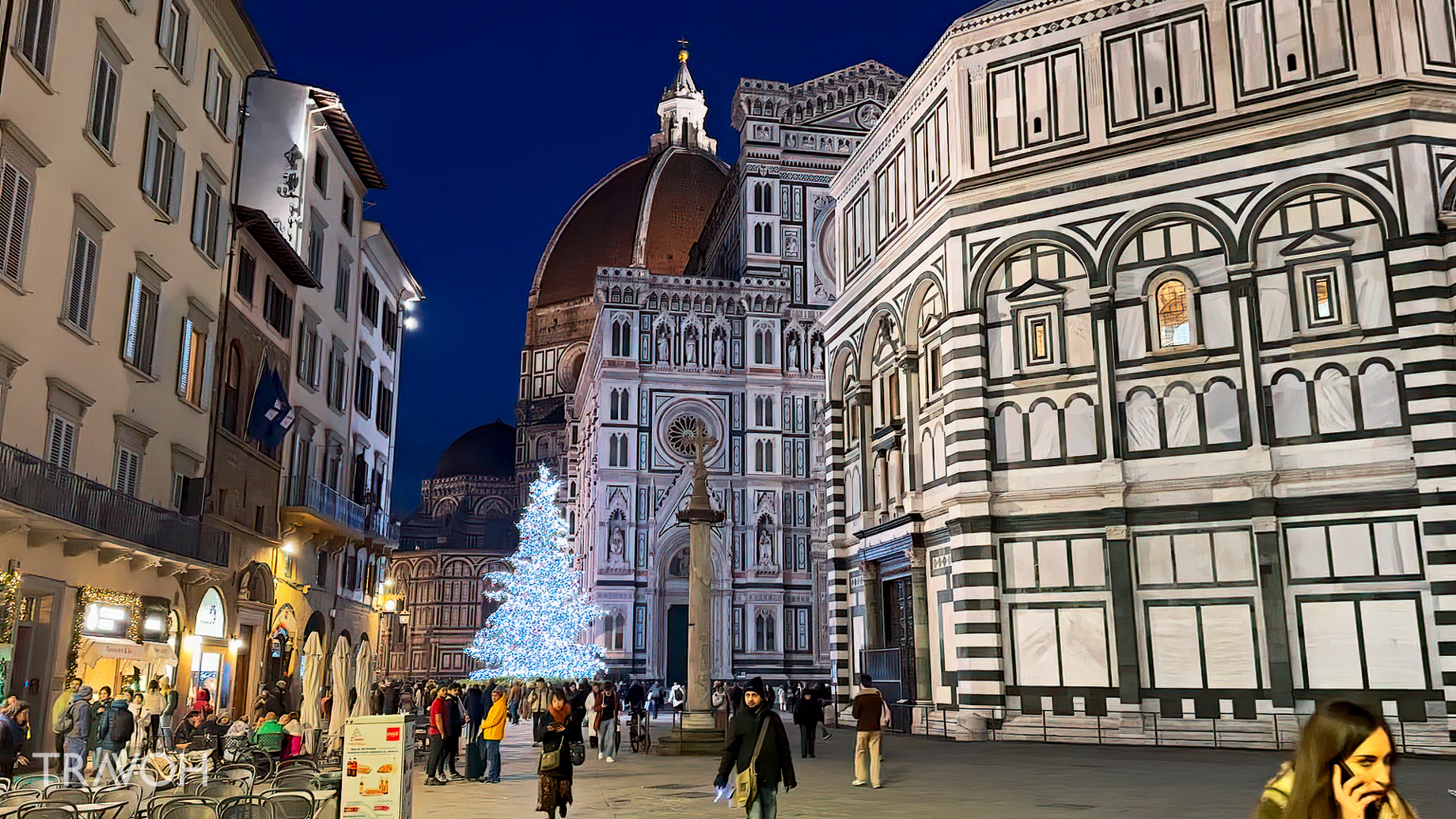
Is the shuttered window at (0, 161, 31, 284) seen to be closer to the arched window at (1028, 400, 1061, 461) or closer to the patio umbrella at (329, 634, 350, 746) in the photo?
the patio umbrella at (329, 634, 350, 746)

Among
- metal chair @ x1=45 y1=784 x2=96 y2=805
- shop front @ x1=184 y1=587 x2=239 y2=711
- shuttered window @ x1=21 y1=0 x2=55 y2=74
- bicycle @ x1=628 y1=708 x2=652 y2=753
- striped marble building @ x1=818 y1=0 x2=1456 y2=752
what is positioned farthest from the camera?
bicycle @ x1=628 y1=708 x2=652 y2=753

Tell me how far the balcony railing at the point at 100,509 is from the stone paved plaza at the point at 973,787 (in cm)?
673

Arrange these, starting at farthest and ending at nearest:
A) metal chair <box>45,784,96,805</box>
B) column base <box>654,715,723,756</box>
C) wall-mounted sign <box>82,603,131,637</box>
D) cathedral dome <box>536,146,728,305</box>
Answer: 1. cathedral dome <box>536,146,728,305</box>
2. column base <box>654,715,723,756</box>
3. wall-mounted sign <box>82,603,131,637</box>
4. metal chair <box>45,784,96,805</box>

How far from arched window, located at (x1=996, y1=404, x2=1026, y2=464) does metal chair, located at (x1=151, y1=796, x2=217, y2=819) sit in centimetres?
1753

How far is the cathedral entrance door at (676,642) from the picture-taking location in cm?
5567

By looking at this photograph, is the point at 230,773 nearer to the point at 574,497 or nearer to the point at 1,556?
the point at 1,556

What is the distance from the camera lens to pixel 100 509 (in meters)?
19.4

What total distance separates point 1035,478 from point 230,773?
16.0 meters

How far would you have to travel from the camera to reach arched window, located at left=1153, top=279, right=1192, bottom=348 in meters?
22.1

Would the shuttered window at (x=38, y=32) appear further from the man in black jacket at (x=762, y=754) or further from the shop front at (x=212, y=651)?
the man in black jacket at (x=762, y=754)

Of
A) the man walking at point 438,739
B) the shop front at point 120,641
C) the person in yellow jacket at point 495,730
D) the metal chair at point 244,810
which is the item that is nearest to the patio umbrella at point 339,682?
the man walking at point 438,739

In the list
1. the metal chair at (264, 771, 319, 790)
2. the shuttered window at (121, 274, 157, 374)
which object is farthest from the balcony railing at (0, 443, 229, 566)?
the metal chair at (264, 771, 319, 790)

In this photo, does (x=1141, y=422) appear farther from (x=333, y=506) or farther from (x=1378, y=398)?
(x=333, y=506)

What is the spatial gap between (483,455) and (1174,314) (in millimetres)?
88045
